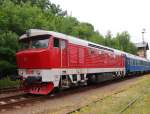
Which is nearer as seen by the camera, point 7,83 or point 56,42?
point 56,42

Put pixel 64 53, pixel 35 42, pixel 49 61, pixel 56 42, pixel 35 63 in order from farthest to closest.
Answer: pixel 64 53
pixel 35 42
pixel 56 42
pixel 35 63
pixel 49 61

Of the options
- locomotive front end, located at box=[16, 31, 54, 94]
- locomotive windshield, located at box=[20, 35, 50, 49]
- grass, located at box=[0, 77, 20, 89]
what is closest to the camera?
locomotive front end, located at box=[16, 31, 54, 94]

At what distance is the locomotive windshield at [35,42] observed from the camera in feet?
53.6

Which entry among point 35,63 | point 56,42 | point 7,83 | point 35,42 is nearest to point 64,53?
point 56,42

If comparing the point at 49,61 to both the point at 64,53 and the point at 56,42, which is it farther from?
the point at 64,53

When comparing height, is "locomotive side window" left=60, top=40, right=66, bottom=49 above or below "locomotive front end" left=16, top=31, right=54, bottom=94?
above

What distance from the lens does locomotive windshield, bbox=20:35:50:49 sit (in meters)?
16.3

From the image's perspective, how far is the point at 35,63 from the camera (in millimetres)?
16062

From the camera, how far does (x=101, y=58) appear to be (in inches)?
972

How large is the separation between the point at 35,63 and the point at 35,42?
1354mm

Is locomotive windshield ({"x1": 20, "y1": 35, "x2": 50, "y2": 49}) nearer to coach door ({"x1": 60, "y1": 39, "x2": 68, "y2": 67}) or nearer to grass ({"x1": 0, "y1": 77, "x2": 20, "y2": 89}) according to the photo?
coach door ({"x1": 60, "y1": 39, "x2": 68, "y2": 67})

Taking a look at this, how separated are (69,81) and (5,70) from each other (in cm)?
791

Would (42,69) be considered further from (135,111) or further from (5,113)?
(135,111)

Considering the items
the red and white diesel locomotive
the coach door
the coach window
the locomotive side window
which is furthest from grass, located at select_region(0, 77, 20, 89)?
the coach window
